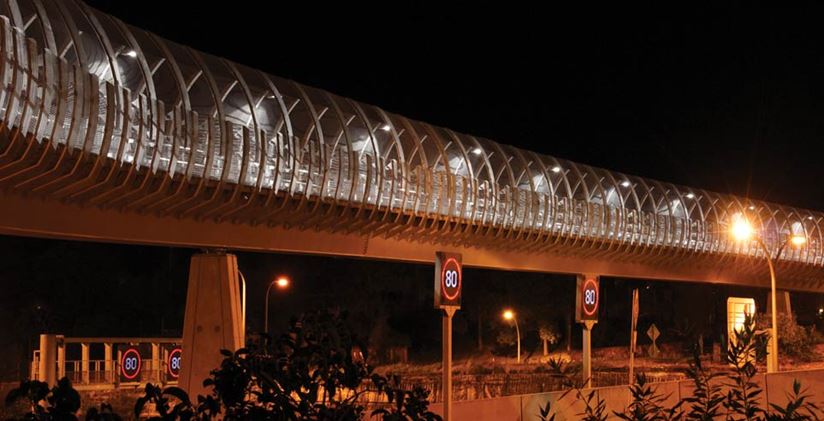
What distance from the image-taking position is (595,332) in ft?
294

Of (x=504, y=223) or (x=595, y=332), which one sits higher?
(x=504, y=223)

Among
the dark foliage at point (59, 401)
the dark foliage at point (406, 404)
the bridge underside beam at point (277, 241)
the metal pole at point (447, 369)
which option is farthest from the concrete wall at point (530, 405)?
the dark foliage at point (59, 401)

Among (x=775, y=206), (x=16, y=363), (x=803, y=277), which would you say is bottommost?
(x=16, y=363)

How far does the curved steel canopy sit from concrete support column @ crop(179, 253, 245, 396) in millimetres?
1547

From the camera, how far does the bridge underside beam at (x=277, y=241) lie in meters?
25.3

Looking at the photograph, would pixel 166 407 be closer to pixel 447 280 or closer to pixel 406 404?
pixel 406 404

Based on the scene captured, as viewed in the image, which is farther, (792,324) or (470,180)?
(792,324)

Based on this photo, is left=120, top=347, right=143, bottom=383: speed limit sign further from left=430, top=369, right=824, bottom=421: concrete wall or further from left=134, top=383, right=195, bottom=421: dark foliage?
left=134, top=383, right=195, bottom=421: dark foliage

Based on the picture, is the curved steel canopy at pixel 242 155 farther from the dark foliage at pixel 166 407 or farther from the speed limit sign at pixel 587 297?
the dark foliage at pixel 166 407

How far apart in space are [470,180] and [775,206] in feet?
113

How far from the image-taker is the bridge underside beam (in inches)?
997

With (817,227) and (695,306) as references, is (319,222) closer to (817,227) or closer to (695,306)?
(817,227)

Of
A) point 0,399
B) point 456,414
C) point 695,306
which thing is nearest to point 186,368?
point 0,399

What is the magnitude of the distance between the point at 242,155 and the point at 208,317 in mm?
4591
